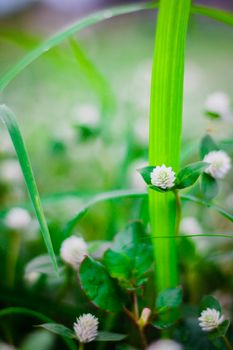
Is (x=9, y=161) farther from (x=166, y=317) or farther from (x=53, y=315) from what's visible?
(x=166, y=317)

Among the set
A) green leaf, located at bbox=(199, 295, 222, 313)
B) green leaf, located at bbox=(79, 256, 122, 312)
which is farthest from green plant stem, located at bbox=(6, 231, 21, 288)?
green leaf, located at bbox=(199, 295, 222, 313)

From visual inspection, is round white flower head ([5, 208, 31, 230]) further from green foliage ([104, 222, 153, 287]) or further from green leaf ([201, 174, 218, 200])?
green leaf ([201, 174, 218, 200])

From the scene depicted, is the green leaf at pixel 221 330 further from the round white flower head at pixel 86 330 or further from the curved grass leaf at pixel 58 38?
the curved grass leaf at pixel 58 38

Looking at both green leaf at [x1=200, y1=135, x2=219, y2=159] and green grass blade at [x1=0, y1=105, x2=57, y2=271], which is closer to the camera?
green grass blade at [x1=0, y1=105, x2=57, y2=271]

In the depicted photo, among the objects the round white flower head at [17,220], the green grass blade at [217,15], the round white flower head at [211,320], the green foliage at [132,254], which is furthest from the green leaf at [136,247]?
the green grass blade at [217,15]

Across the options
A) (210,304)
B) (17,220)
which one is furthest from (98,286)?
(17,220)

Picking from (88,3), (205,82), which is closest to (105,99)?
(205,82)
